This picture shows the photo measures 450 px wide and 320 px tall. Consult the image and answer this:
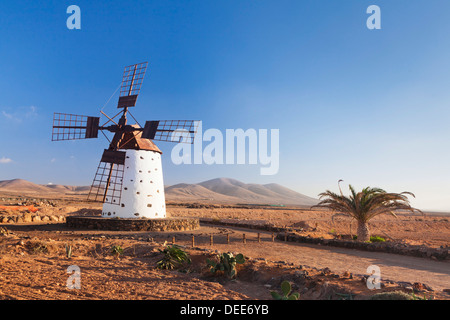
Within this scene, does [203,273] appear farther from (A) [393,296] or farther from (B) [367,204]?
(B) [367,204]

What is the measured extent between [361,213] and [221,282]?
441 inches

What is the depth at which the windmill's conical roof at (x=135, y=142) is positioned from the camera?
20.1 meters

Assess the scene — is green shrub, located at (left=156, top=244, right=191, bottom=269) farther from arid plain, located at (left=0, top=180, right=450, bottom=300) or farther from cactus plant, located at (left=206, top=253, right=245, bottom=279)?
cactus plant, located at (left=206, top=253, right=245, bottom=279)

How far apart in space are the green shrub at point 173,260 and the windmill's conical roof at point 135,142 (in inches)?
482

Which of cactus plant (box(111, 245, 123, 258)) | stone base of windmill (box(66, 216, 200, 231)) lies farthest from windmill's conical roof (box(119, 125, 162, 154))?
cactus plant (box(111, 245, 123, 258))

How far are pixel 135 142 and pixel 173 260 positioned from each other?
12819 mm

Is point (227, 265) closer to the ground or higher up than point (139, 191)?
closer to the ground

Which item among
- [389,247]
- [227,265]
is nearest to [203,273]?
[227,265]

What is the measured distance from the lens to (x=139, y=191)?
19438 millimetres

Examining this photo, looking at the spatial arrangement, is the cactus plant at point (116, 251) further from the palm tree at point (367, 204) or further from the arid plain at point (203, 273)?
the palm tree at point (367, 204)

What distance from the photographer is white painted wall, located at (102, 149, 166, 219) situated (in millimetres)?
19203

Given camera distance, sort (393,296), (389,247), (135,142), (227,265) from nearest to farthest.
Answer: (393,296) → (227,265) → (389,247) → (135,142)

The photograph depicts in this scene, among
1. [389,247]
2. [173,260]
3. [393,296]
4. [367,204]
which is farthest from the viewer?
[367,204]

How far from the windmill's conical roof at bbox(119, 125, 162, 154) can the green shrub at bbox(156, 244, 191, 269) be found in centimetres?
1224
